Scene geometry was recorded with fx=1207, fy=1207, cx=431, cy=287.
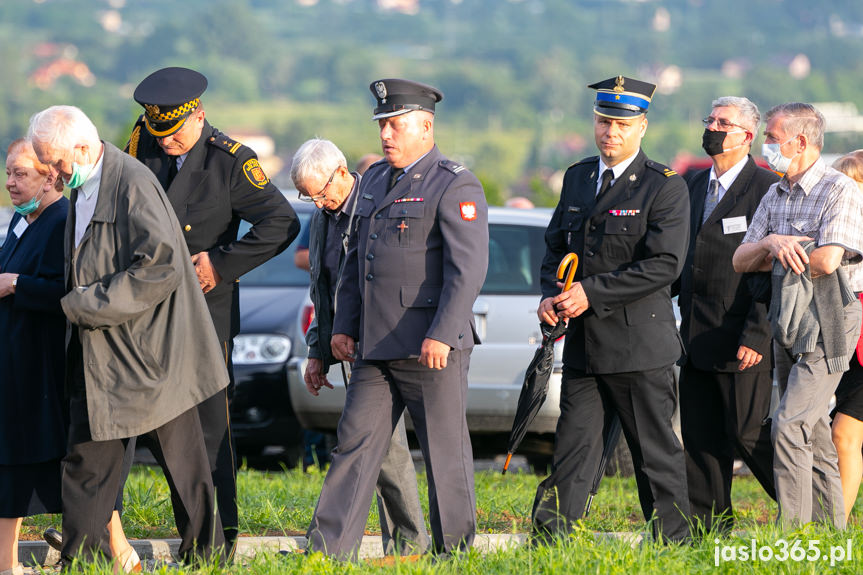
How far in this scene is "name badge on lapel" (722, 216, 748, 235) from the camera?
5609mm

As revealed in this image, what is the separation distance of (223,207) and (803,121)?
103 inches

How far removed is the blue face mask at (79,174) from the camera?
15.1ft

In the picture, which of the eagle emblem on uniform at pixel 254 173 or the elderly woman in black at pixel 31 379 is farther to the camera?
the eagle emblem on uniform at pixel 254 173

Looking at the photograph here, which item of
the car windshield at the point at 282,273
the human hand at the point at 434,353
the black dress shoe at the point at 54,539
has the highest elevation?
the car windshield at the point at 282,273

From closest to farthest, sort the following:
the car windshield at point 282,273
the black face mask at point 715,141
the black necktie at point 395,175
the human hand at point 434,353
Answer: the human hand at point 434,353, the black necktie at point 395,175, the black face mask at point 715,141, the car windshield at point 282,273

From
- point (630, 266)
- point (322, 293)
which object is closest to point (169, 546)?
point (322, 293)

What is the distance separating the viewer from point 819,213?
17.3ft

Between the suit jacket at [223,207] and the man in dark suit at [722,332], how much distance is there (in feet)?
6.30

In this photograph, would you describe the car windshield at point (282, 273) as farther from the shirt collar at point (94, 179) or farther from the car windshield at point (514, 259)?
the shirt collar at point (94, 179)

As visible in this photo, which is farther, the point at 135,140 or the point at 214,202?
the point at 135,140

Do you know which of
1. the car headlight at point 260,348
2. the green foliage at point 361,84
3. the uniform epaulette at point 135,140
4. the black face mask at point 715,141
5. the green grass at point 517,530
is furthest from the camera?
the green foliage at point 361,84

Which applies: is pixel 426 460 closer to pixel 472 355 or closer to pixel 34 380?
pixel 34 380

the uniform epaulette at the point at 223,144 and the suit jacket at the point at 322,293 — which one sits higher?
the uniform epaulette at the point at 223,144

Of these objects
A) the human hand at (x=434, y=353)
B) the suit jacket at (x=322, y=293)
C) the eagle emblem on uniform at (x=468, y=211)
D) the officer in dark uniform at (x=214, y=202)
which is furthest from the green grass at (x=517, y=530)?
the eagle emblem on uniform at (x=468, y=211)
